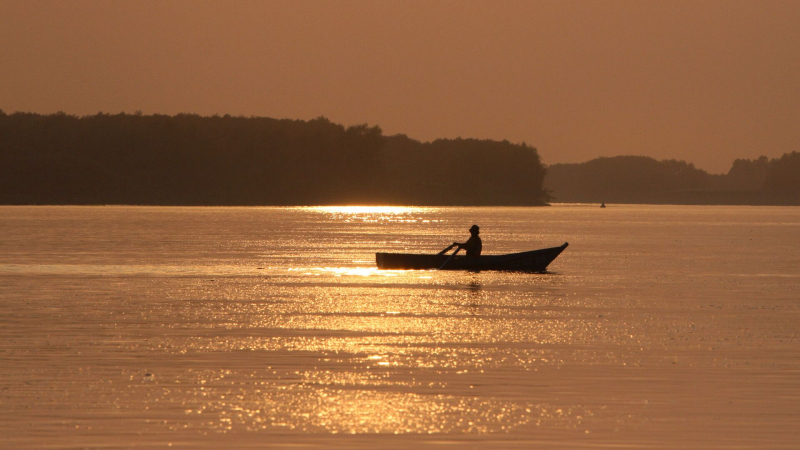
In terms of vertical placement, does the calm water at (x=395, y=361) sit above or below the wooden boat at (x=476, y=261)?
below

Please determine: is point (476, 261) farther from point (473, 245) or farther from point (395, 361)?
point (395, 361)

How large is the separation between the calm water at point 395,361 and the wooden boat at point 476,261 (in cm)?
304

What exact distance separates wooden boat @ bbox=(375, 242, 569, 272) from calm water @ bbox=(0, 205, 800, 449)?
3040mm

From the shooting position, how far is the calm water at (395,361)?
14.7m

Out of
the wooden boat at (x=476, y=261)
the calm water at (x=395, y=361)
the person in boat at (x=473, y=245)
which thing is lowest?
the calm water at (x=395, y=361)

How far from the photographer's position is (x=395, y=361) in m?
20.3

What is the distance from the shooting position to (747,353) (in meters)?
21.9

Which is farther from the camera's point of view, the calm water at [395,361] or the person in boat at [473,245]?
the person in boat at [473,245]

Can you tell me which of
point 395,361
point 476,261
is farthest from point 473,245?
point 395,361

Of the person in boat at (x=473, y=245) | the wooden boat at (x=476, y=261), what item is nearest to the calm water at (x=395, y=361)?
the person in boat at (x=473, y=245)

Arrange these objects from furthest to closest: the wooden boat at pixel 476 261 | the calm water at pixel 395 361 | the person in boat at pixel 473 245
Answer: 1. the wooden boat at pixel 476 261
2. the person in boat at pixel 473 245
3. the calm water at pixel 395 361

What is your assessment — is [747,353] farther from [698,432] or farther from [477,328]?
[698,432]

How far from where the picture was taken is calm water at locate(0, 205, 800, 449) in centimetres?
1470

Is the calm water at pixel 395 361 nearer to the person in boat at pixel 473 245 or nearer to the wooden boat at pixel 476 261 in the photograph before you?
the person in boat at pixel 473 245
